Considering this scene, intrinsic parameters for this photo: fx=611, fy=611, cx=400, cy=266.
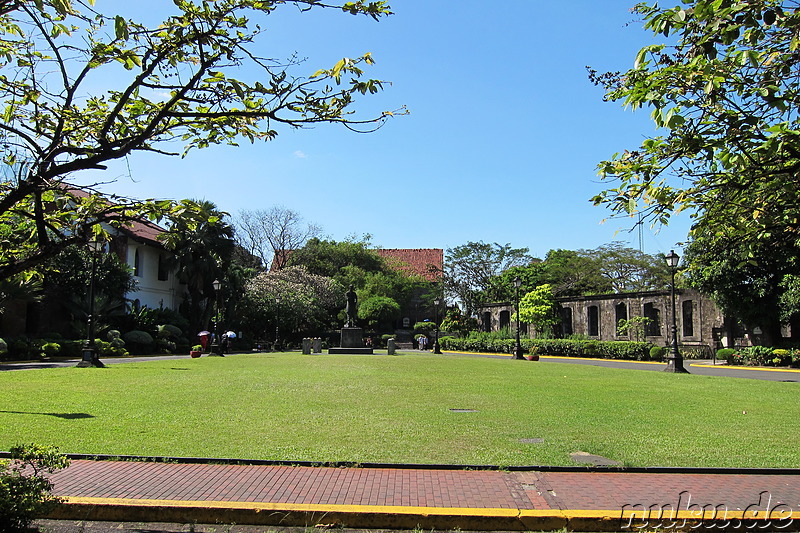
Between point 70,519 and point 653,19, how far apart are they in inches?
248

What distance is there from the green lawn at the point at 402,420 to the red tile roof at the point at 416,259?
5076 cm

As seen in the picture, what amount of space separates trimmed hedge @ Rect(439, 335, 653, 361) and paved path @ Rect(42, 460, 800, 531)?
28.9 meters

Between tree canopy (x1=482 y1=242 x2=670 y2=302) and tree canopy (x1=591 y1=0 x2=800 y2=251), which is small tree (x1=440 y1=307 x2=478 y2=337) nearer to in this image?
tree canopy (x1=482 y1=242 x2=670 y2=302)

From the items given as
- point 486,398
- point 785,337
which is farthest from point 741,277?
point 486,398

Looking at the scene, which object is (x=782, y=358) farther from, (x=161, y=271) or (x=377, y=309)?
(x=161, y=271)

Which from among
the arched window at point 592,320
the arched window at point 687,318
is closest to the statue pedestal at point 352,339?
the arched window at point 592,320

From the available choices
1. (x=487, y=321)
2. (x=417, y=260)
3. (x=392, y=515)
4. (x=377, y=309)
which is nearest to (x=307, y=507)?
(x=392, y=515)

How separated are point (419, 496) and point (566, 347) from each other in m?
34.2

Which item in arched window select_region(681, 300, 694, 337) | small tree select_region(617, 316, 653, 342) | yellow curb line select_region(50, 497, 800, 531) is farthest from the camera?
small tree select_region(617, 316, 653, 342)

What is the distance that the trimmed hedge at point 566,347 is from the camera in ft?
110

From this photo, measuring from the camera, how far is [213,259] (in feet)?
132

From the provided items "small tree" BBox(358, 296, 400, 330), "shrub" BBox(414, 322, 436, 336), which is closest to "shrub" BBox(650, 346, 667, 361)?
"small tree" BBox(358, 296, 400, 330)

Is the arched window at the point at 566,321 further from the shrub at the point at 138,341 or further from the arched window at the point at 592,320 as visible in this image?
the shrub at the point at 138,341

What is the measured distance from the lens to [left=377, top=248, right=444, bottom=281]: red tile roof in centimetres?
6606
